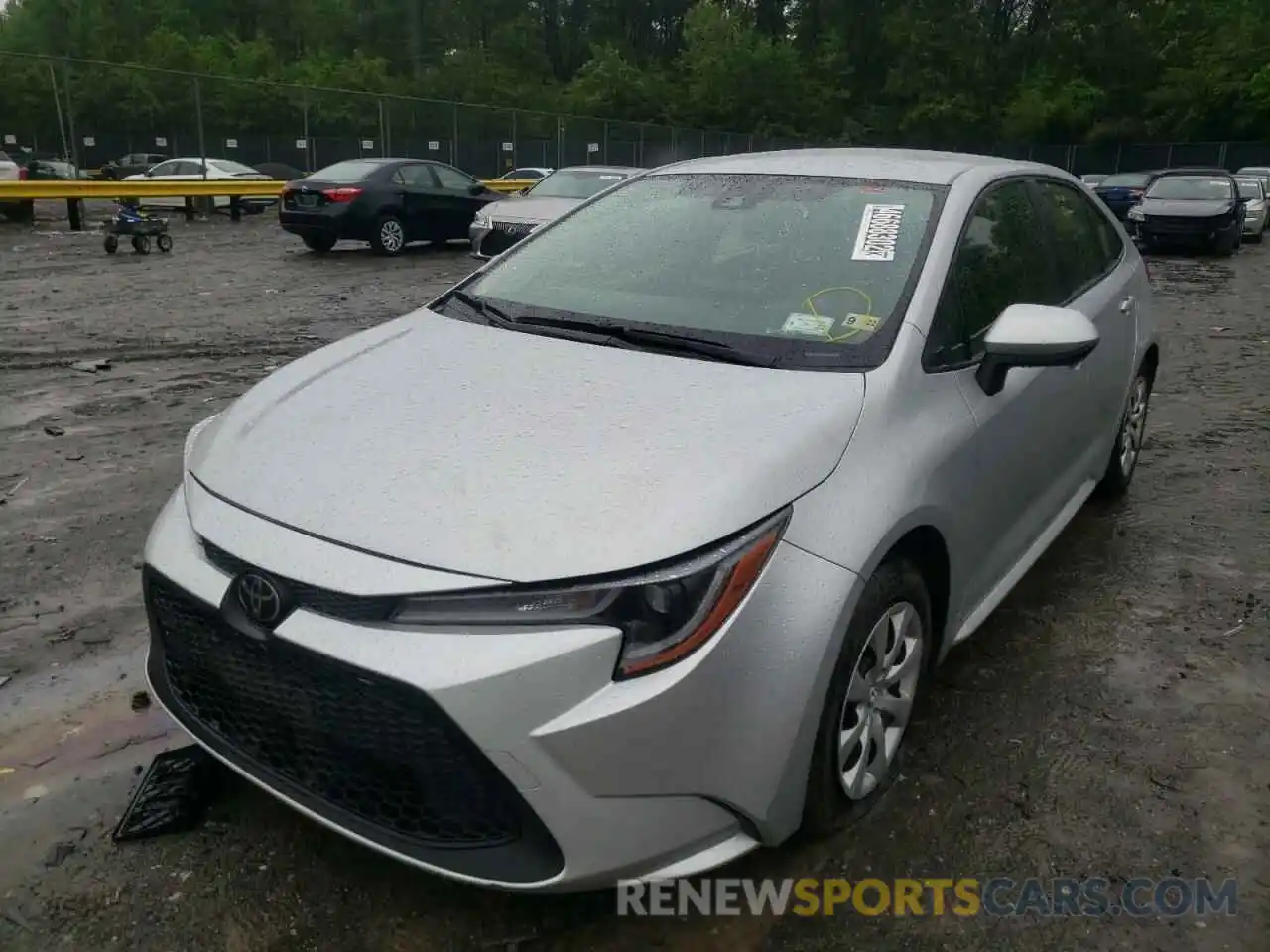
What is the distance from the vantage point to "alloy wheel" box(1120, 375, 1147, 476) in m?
4.75

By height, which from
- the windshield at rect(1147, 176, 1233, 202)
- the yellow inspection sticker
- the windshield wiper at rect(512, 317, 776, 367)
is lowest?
the windshield at rect(1147, 176, 1233, 202)

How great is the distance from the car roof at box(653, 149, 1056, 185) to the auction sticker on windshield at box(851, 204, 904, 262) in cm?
22

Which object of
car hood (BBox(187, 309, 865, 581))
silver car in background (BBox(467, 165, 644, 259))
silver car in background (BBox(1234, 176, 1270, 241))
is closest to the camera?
car hood (BBox(187, 309, 865, 581))

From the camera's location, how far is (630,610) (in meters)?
1.98

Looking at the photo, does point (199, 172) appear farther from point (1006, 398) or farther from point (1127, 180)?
point (1006, 398)

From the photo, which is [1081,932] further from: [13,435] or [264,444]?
[13,435]

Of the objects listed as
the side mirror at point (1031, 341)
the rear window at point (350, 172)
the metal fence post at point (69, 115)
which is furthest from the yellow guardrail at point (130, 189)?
the side mirror at point (1031, 341)

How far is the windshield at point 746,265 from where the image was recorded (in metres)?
2.86

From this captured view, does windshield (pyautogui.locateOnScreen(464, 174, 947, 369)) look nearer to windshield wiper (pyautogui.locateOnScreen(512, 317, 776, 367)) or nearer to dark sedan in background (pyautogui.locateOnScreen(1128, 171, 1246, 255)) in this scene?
windshield wiper (pyautogui.locateOnScreen(512, 317, 776, 367))

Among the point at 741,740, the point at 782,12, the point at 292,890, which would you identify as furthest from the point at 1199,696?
the point at 782,12

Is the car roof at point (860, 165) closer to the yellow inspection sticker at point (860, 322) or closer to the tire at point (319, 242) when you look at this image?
the yellow inspection sticker at point (860, 322)

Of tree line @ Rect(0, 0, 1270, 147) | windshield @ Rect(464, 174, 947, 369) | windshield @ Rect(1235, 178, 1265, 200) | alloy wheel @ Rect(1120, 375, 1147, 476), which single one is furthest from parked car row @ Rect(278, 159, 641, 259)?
tree line @ Rect(0, 0, 1270, 147)

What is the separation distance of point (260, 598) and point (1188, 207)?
66.2ft

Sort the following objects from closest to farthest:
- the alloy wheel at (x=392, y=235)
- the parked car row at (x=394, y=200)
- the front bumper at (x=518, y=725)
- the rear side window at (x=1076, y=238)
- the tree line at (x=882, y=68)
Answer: the front bumper at (x=518, y=725), the rear side window at (x=1076, y=238), the parked car row at (x=394, y=200), the alloy wheel at (x=392, y=235), the tree line at (x=882, y=68)
